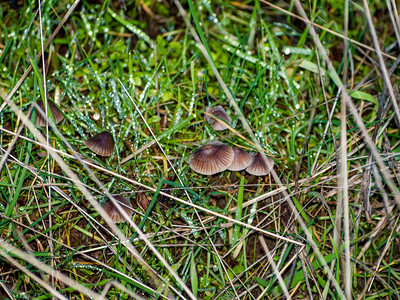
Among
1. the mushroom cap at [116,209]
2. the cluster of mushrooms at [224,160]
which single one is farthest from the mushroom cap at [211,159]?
the mushroom cap at [116,209]

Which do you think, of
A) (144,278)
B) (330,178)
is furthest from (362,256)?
(144,278)

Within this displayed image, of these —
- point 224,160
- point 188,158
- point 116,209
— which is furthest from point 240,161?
point 116,209

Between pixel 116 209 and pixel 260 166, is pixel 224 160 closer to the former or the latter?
pixel 260 166

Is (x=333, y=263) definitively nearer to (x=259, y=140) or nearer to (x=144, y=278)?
(x=259, y=140)

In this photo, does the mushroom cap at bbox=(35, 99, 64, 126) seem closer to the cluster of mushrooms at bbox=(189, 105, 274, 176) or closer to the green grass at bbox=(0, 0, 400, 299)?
the green grass at bbox=(0, 0, 400, 299)

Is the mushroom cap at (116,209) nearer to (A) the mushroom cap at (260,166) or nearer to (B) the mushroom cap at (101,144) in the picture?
(B) the mushroom cap at (101,144)
